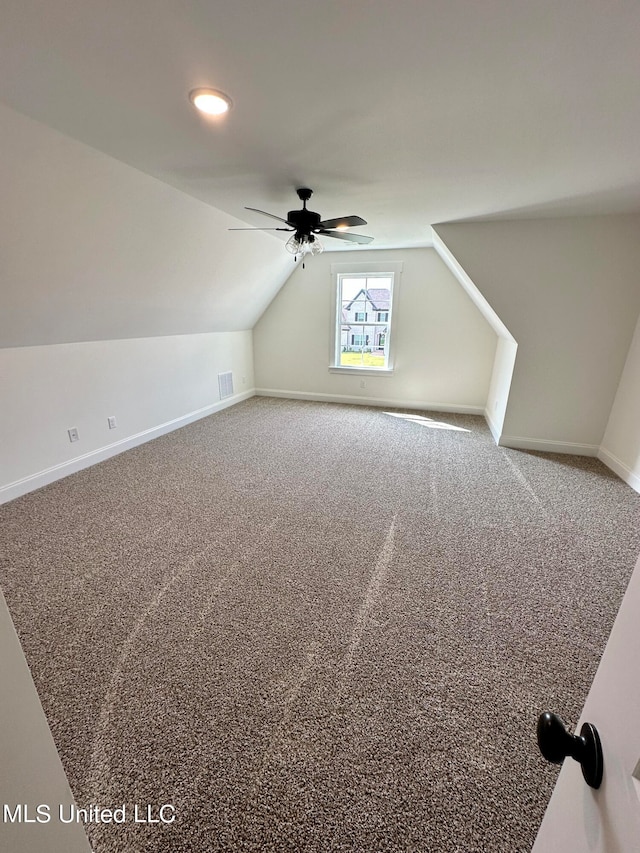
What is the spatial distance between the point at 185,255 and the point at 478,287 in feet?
9.38

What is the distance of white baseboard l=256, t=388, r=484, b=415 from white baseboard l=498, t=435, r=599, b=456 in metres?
1.15

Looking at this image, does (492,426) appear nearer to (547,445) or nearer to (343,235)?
(547,445)

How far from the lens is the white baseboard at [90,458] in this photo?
2.76 metres

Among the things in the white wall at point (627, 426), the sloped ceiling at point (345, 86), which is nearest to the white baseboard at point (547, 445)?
the white wall at point (627, 426)

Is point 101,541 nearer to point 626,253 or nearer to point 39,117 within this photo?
point 39,117

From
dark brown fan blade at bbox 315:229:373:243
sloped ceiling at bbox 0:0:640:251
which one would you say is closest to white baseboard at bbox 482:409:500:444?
sloped ceiling at bbox 0:0:640:251

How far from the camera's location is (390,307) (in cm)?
505

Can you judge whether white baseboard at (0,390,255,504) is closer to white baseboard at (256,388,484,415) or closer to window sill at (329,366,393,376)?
white baseboard at (256,388,484,415)

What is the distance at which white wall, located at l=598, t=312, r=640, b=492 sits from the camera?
306cm

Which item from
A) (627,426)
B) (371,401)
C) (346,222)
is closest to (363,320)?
(371,401)

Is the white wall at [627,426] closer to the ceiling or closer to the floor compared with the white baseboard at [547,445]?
closer to the ceiling

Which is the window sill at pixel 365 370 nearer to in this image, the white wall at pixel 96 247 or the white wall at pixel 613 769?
the white wall at pixel 96 247

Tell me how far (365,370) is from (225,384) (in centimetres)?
212

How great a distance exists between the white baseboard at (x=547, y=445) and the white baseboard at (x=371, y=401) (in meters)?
1.15
